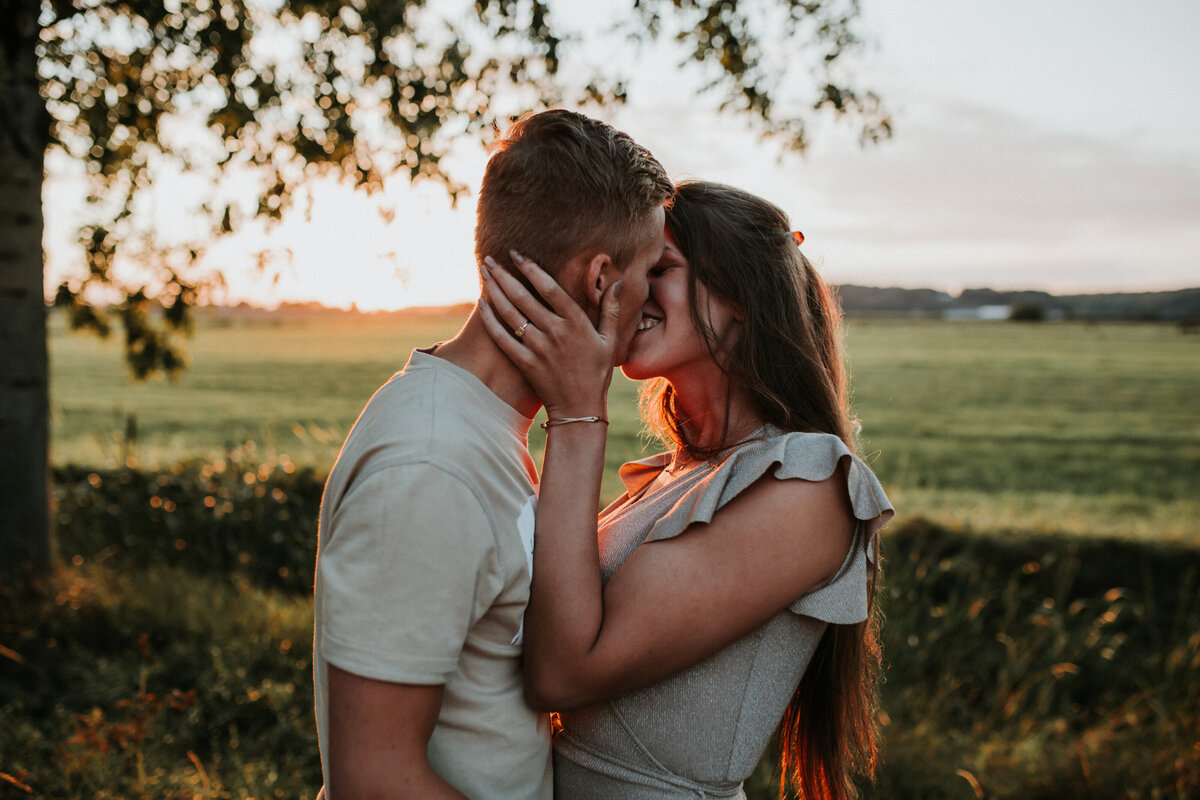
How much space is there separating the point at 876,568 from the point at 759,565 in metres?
0.51

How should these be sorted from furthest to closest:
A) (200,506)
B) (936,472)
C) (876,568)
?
(936,472) → (200,506) → (876,568)

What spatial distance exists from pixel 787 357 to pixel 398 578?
1.36 meters

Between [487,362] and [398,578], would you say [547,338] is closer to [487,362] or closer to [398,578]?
[487,362]

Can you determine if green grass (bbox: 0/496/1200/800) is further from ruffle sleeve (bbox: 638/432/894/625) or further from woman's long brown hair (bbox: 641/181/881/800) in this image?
ruffle sleeve (bbox: 638/432/894/625)

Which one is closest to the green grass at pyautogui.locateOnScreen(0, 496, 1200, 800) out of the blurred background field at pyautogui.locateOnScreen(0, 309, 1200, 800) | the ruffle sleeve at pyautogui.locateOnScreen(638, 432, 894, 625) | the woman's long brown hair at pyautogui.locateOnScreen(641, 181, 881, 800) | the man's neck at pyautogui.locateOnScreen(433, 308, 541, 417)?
the blurred background field at pyautogui.locateOnScreen(0, 309, 1200, 800)

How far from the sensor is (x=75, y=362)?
4338 cm

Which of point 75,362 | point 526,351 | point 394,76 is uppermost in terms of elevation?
point 394,76

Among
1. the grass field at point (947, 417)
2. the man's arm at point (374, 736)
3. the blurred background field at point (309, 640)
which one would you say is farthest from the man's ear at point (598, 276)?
the grass field at point (947, 417)

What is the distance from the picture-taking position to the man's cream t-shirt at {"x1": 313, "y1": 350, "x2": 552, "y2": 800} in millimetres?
1413

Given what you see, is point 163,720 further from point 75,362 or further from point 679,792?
point 75,362

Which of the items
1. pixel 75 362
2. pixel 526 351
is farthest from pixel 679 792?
pixel 75 362

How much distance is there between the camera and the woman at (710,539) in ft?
5.85

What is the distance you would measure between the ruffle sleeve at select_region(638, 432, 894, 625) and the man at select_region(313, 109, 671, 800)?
39 centimetres

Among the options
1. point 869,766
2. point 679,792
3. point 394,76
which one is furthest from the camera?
point 394,76
